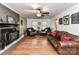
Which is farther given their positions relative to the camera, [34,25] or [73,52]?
[34,25]

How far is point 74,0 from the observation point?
3750 mm

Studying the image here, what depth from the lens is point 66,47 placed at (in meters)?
3.74

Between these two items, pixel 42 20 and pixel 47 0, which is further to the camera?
pixel 42 20

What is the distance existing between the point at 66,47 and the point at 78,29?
1.34 metres

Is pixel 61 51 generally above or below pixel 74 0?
below

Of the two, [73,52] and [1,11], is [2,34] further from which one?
[73,52]
